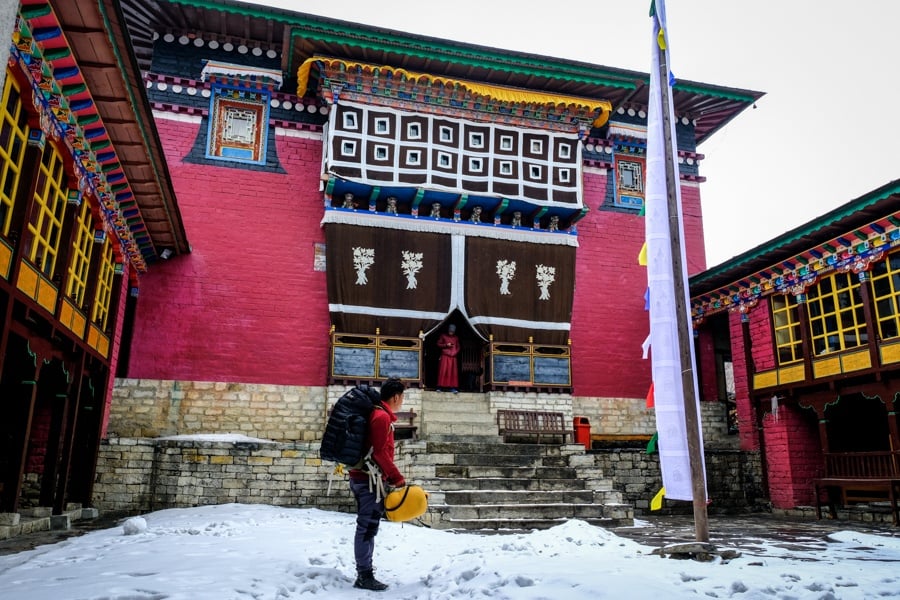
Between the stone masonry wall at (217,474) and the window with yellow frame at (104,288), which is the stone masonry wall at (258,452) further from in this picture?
the window with yellow frame at (104,288)

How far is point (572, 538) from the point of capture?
20.9ft

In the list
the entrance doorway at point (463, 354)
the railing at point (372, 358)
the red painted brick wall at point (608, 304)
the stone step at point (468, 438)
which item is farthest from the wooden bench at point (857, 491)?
the railing at point (372, 358)

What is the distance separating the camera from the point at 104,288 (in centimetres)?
1048

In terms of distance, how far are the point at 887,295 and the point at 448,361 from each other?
7753mm

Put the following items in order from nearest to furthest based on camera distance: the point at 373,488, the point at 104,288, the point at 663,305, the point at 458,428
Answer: the point at 373,488, the point at 663,305, the point at 104,288, the point at 458,428

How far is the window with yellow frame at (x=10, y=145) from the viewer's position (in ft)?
20.5

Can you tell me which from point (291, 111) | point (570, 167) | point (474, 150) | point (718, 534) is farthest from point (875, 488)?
point (291, 111)

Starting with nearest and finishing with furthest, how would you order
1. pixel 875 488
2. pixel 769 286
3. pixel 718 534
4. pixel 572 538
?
pixel 572 538, pixel 718 534, pixel 875 488, pixel 769 286

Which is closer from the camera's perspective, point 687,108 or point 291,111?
point 291,111

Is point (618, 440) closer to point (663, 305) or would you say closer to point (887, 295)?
point (887, 295)

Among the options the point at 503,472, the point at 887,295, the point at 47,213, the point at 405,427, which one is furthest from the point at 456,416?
the point at 47,213

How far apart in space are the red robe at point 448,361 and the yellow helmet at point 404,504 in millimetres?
9141

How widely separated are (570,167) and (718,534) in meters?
8.44

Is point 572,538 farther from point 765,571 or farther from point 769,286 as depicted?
point 769,286
